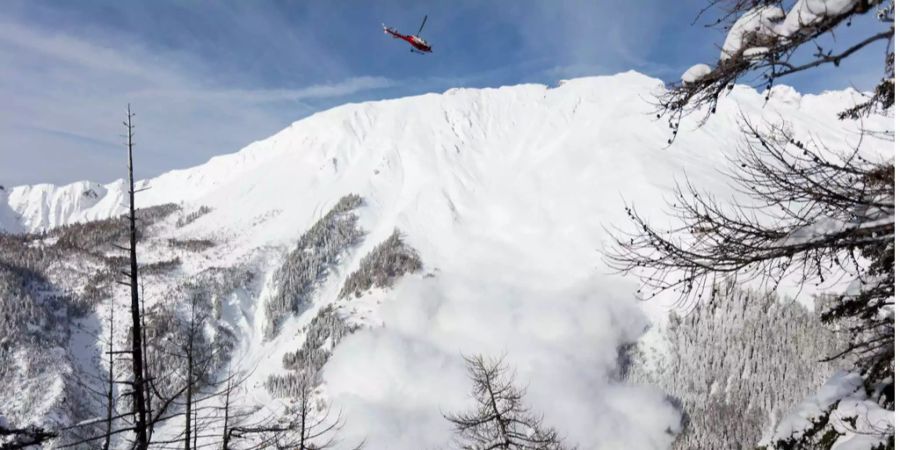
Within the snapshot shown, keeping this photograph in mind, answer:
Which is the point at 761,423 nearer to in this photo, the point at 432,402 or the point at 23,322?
the point at 432,402

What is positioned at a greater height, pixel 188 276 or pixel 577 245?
pixel 577 245

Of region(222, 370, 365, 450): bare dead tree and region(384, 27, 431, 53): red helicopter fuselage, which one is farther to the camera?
region(384, 27, 431, 53): red helicopter fuselage

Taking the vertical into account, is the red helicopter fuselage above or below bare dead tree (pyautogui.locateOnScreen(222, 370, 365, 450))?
above

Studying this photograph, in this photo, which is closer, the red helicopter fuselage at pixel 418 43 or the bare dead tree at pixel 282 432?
the bare dead tree at pixel 282 432

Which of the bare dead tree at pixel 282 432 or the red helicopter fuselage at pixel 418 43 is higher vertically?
the red helicopter fuselage at pixel 418 43

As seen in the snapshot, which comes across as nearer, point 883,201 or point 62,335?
point 883,201

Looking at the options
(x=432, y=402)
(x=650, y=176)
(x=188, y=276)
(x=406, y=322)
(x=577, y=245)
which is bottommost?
(x=432, y=402)

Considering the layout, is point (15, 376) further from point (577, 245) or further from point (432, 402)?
point (577, 245)

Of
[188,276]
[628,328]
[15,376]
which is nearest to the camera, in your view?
[15,376]

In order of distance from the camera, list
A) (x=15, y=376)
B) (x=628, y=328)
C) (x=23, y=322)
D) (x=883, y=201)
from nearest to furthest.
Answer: (x=883, y=201), (x=15, y=376), (x=23, y=322), (x=628, y=328)

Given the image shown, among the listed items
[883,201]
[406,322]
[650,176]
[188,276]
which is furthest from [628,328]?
[883,201]

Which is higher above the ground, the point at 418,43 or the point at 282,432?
A: the point at 418,43
